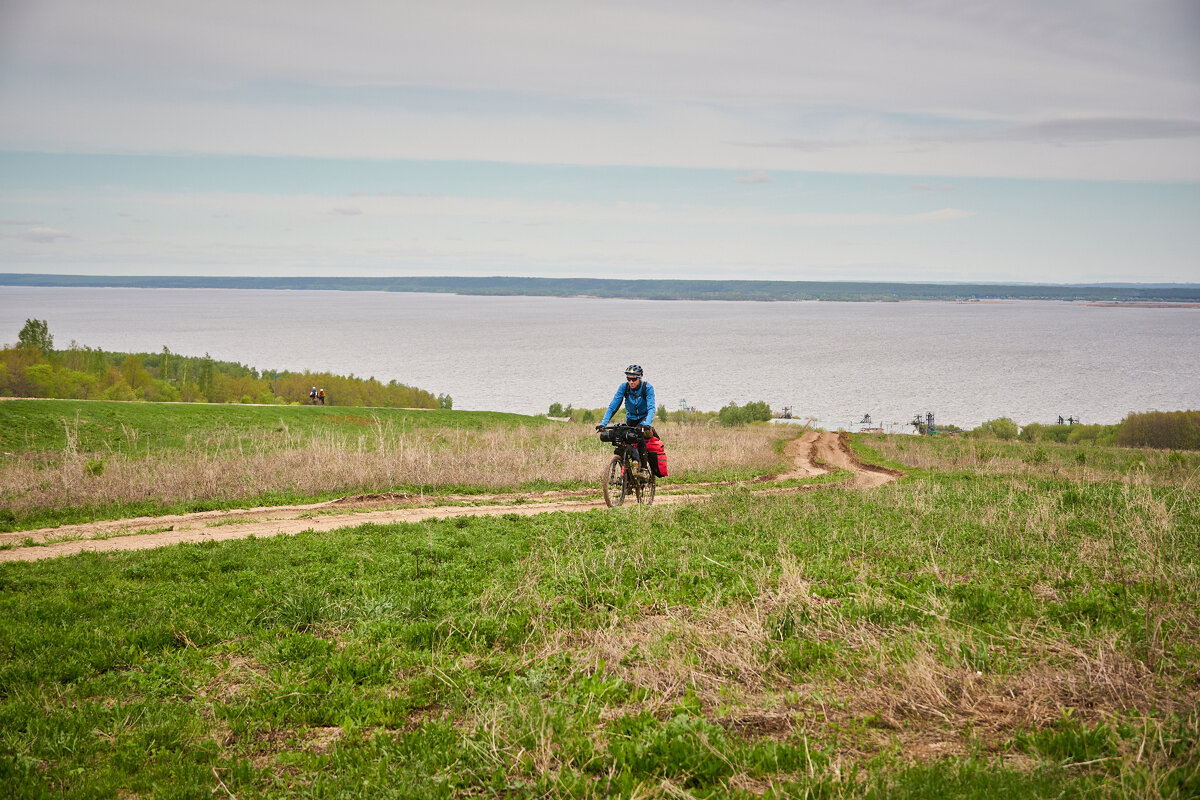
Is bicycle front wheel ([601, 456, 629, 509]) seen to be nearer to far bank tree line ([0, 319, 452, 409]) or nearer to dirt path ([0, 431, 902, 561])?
dirt path ([0, 431, 902, 561])

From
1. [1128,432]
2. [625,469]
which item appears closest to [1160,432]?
[1128,432]

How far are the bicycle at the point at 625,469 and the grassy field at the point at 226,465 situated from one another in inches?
189

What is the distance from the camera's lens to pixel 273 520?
1491cm

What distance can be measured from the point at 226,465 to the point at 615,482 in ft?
35.2

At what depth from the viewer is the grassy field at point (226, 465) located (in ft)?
53.6

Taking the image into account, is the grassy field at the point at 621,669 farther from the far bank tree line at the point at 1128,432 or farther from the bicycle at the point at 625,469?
the far bank tree line at the point at 1128,432

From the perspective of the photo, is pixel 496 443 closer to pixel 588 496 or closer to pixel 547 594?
pixel 588 496

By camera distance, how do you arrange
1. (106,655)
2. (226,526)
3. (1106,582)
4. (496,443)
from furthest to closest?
(496,443)
(226,526)
(1106,582)
(106,655)

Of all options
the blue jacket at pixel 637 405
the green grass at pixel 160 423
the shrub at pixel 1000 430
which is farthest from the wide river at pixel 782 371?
the blue jacket at pixel 637 405

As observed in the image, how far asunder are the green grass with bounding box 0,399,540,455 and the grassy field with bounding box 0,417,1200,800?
13.8 meters

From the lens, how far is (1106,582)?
834cm

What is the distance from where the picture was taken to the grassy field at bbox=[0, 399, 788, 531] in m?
16.3

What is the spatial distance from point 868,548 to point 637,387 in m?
5.75

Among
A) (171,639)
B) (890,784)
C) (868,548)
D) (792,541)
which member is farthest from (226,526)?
(890,784)
